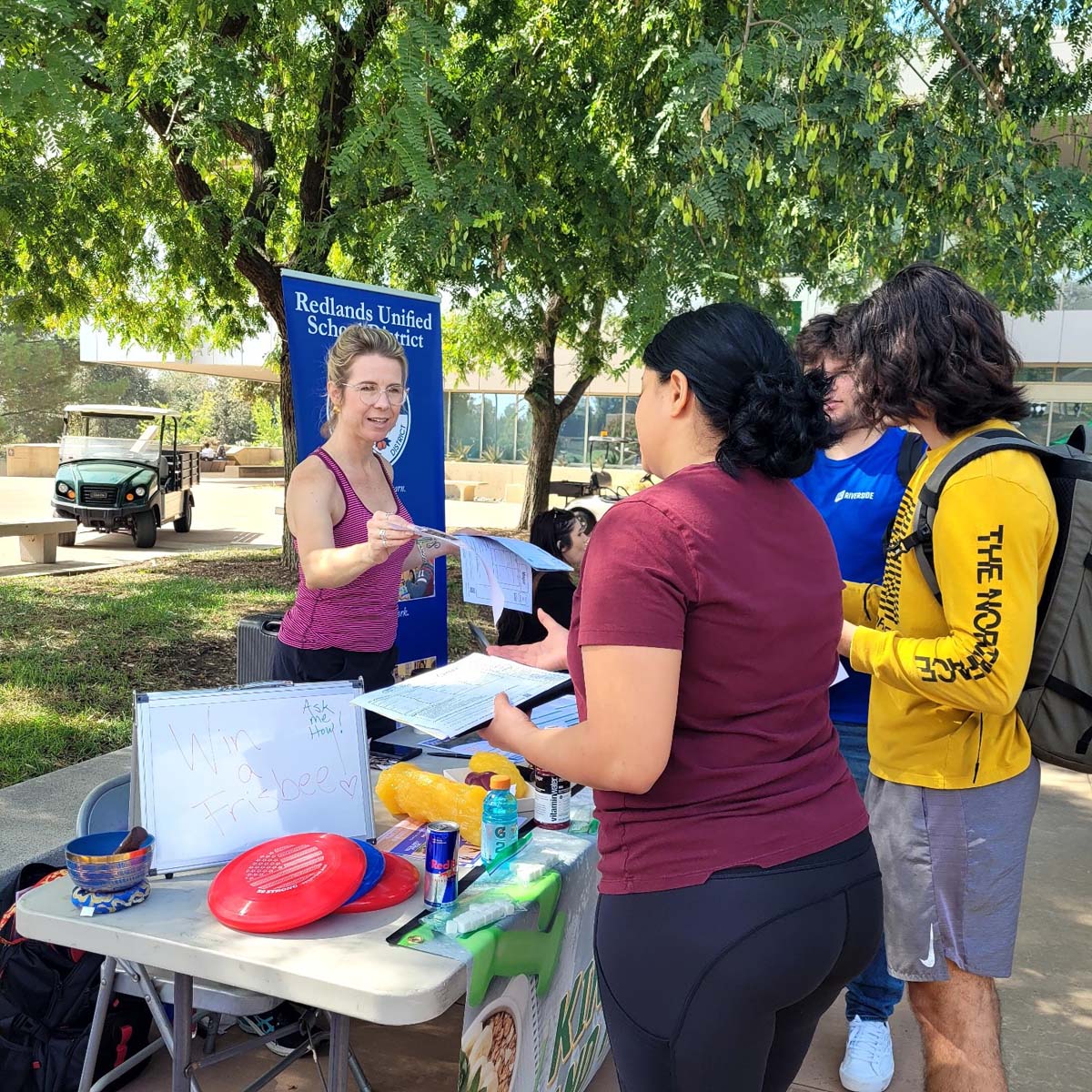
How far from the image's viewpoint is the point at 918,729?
200 cm

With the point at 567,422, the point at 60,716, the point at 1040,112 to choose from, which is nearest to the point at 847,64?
the point at 1040,112

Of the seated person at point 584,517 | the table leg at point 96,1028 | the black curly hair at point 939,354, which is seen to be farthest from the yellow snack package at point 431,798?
the seated person at point 584,517

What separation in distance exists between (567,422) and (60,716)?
2445cm

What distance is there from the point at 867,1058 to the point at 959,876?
1224mm

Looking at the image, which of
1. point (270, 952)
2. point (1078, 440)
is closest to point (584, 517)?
point (1078, 440)

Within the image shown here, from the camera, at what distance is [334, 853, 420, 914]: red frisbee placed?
1829mm

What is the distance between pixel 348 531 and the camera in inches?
114

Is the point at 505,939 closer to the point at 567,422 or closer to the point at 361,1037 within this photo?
the point at 361,1037

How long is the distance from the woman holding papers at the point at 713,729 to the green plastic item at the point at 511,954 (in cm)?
32

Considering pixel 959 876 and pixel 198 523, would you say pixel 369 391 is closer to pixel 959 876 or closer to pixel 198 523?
pixel 959 876

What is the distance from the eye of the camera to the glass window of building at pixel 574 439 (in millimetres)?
29672

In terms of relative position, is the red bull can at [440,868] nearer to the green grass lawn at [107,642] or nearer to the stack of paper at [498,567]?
the stack of paper at [498,567]

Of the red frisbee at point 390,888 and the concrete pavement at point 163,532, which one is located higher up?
the red frisbee at point 390,888

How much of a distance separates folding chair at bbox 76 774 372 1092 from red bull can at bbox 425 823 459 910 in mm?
426
